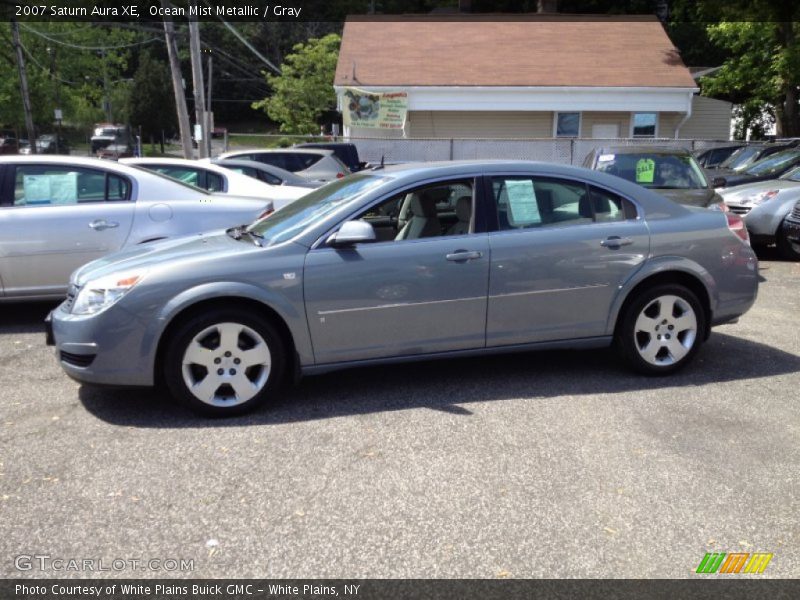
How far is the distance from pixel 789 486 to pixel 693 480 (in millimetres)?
460

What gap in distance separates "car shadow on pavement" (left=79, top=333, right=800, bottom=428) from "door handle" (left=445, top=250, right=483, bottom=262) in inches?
36.1

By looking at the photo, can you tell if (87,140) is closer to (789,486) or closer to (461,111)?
(461,111)

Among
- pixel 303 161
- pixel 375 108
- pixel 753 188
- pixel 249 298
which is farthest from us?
pixel 375 108

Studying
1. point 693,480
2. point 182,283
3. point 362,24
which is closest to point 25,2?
point 362,24

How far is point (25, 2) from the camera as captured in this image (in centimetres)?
3662

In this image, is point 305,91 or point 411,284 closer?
point 411,284

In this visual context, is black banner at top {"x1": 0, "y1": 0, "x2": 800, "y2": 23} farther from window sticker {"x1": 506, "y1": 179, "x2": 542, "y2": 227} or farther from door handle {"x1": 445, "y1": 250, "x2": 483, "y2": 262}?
door handle {"x1": 445, "y1": 250, "x2": 483, "y2": 262}

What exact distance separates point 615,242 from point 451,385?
152cm

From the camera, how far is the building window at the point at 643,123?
76.6 feet

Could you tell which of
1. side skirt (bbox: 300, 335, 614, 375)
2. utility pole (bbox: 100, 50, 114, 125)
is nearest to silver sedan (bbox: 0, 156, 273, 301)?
side skirt (bbox: 300, 335, 614, 375)

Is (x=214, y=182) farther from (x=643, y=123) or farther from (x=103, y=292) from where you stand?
(x=643, y=123)

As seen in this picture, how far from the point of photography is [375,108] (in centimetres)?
2280

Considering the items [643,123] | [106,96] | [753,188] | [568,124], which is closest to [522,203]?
[753,188]

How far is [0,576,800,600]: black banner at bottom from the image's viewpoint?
2789 millimetres
